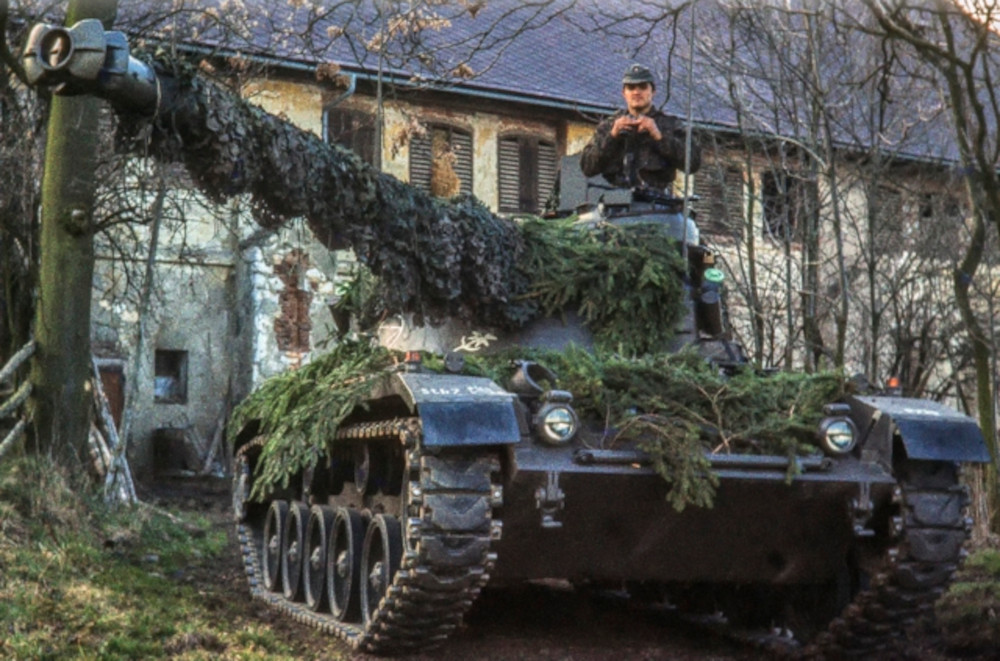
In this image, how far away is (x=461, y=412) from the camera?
22.5ft

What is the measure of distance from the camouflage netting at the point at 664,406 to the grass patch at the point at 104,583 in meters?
1.02

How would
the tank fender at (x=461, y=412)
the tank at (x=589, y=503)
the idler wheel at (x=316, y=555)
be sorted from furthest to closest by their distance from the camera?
the idler wheel at (x=316, y=555) < the tank at (x=589, y=503) < the tank fender at (x=461, y=412)

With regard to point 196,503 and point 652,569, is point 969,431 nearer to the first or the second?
point 652,569

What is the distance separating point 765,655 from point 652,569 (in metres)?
0.93

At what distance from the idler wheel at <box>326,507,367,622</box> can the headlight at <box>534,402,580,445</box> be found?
1709 mm

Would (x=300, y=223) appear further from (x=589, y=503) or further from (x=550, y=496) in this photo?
(x=550, y=496)

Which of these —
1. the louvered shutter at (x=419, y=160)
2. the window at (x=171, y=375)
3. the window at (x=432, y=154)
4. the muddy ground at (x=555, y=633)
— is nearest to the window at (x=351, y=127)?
the window at (x=432, y=154)

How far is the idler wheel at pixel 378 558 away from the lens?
303 inches

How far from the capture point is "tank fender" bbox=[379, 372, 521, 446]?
267 inches

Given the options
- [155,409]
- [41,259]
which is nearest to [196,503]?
[155,409]

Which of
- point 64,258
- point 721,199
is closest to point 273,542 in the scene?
point 64,258

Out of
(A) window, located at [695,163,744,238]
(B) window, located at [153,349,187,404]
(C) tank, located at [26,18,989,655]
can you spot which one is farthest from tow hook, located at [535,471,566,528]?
(B) window, located at [153,349,187,404]

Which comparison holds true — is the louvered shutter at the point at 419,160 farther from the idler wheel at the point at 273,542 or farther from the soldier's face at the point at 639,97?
the soldier's face at the point at 639,97

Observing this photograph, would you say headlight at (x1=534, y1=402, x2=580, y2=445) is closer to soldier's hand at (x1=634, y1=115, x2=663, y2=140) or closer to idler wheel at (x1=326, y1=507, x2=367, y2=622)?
idler wheel at (x1=326, y1=507, x2=367, y2=622)
